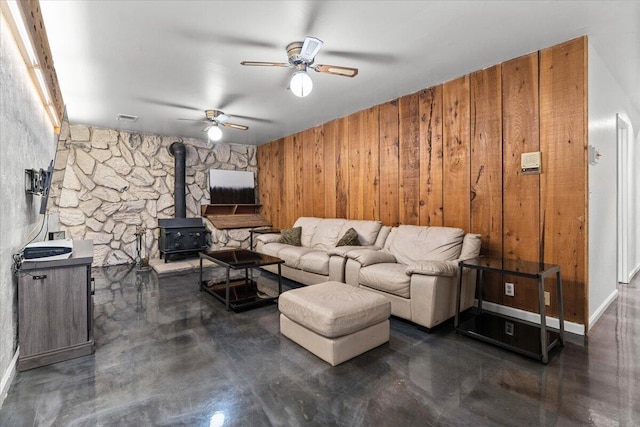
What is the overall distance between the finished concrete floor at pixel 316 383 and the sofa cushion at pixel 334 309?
0.24m

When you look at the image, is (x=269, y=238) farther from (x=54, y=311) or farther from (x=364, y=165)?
(x=54, y=311)

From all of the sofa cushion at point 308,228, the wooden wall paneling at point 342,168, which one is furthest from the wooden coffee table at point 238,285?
the wooden wall paneling at point 342,168

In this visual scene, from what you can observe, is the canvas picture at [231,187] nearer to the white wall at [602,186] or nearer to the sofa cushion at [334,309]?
the sofa cushion at [334,309]

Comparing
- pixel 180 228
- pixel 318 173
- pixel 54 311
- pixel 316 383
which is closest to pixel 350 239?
pixel 318 173

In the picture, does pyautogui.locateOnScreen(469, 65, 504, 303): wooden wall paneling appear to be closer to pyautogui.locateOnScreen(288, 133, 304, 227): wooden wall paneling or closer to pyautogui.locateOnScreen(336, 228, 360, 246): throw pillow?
pyautogui.locateOnScreen(336, 228, 360, 246): throw pillow

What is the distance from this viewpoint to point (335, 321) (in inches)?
80.1

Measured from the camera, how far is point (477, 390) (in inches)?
70.9

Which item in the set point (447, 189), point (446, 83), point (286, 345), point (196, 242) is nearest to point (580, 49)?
point (446, 83)

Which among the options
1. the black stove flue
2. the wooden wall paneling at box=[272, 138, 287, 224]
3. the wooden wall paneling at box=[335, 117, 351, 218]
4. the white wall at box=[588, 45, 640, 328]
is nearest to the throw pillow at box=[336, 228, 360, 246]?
the wooden wall paneling at box=[335, 117, 351, 218]

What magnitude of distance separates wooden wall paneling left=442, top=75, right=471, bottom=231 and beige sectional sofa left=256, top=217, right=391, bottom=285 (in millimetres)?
833

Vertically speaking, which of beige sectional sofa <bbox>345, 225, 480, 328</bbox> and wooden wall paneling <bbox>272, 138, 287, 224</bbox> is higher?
wooden wall paneling <bbox>272, 138, 287, 224</bbox>

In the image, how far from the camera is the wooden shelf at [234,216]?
627cm

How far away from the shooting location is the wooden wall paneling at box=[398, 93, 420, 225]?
3.70 metres

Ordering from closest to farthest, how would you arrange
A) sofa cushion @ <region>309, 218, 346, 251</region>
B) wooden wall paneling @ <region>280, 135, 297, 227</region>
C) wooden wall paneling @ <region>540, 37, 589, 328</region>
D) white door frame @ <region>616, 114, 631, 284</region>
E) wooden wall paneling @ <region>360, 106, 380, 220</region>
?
wooden wall paneling @ <region>540, 37, 589, 328</region>
white door frame @ <region>616, 114, 631, 284</region>
wooden wall paneling @ <region>360, 106, 380, 220</region>
sofa cushion @ <region>309, 218, 346, 251</region>
wooden wall paneling @ <region>280, 135, 297, 227</region>
